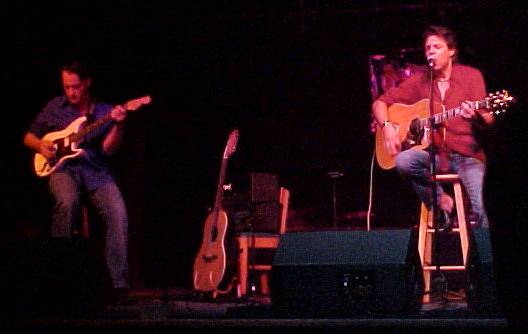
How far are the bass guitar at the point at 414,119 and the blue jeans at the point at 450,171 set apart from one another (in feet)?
0.59

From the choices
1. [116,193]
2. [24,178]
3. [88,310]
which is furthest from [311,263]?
[24,178]

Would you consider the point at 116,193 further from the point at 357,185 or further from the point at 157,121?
the point at 357,185

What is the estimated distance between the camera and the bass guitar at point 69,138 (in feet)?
18.9

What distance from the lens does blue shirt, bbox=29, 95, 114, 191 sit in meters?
5.68

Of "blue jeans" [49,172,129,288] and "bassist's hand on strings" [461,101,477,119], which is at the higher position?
"bassist's hand on strings" [461,101,477,119]

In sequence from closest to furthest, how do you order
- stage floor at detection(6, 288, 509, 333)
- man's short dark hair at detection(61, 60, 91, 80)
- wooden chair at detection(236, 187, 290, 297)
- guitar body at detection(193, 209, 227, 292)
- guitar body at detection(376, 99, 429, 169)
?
stage floor at detection(6, 288, 509, 333) < guitar body at detection(376, 99, 429, 169) < man's short dark hair at detection(61, 60, 91, 80) < guitar body at detection(193, 209, 227, 292) < wooden chair at detection(236, 187, 290, 297)

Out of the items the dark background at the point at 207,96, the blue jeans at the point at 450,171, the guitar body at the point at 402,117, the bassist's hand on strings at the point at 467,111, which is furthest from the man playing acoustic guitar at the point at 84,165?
the bassist's hand on strings at the point at 467,111

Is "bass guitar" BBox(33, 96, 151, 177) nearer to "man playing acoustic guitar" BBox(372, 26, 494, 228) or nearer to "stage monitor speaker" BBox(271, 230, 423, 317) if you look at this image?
"man playing acoustic guitar" BBox(372, 26, 494, 228)

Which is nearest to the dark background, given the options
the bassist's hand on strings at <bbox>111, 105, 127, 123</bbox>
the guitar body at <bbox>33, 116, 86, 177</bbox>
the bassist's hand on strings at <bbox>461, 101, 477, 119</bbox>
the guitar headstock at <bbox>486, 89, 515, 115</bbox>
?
the guitar body at <bbox>33, 116, 86, 177</bbox>

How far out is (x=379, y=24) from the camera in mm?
7418

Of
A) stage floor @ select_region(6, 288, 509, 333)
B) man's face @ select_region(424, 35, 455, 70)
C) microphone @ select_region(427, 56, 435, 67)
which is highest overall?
man's face @ select_region(424, 35, 455, 70)

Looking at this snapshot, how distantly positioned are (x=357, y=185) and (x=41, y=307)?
4.13 m

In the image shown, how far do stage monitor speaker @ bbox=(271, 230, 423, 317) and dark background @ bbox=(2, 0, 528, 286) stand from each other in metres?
3.26

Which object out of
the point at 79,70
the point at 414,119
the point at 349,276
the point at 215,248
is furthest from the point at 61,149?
the point at 349,276
